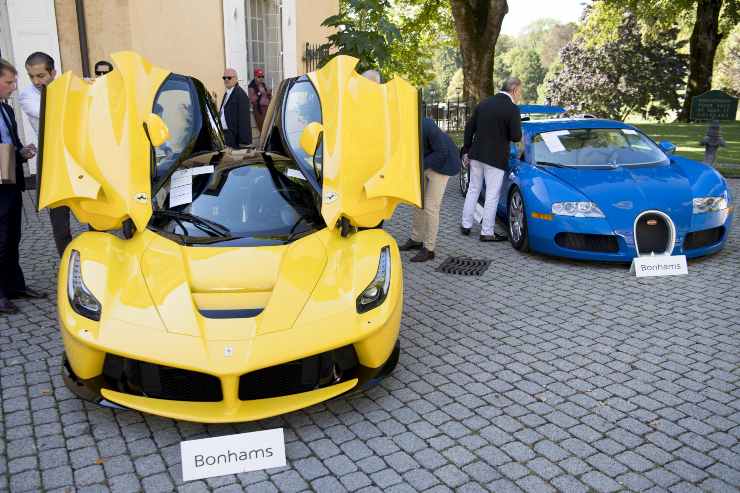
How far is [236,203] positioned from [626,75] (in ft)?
136

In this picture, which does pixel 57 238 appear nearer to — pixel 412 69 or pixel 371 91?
pixel 371 91

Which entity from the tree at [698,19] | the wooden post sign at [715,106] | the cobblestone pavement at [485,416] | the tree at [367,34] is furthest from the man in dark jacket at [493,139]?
the tree at [698,19]

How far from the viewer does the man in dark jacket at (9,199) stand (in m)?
5.11

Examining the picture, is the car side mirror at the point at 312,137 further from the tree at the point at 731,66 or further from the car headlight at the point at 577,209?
the tree at the point at 731,66

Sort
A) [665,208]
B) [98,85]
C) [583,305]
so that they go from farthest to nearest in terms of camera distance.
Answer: [665,208]
[583,305]
[98,85]

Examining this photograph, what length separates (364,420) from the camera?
361 cm

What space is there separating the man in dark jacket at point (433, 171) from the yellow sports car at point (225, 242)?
2.03m

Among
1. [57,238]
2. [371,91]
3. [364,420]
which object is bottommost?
[364,420]

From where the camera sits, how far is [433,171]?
6727 millimetres

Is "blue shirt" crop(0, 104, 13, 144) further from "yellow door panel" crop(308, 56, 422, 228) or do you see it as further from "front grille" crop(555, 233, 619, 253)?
"front grille" crop(555, 233, 619, 253)

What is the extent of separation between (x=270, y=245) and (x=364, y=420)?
1.19m

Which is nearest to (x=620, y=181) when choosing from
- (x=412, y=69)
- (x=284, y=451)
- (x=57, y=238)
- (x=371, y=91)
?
(x=371, y=91)

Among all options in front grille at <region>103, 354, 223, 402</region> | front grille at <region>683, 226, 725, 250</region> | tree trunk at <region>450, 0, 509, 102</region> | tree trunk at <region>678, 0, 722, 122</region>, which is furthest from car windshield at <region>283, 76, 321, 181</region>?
tree trunk at <region>678, 0, 722, 122</region>

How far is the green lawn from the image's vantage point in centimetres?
1384
